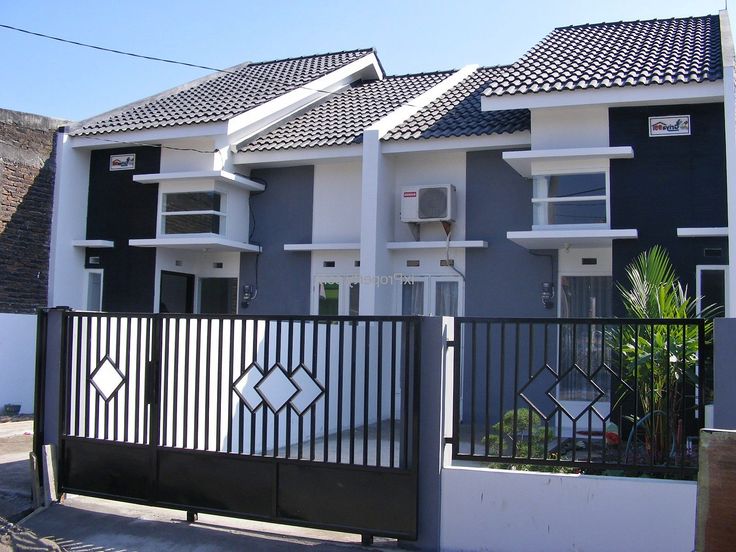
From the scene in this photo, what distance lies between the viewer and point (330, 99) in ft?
56.6

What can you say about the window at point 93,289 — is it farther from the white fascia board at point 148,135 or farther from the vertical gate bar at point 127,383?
the vertical gate bar at point 127,383

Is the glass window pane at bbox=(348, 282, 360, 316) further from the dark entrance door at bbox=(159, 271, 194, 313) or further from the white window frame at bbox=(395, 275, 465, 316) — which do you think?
the dark entrance door at bbox=(159, 271, 194, 313)

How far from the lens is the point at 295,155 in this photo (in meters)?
14.1

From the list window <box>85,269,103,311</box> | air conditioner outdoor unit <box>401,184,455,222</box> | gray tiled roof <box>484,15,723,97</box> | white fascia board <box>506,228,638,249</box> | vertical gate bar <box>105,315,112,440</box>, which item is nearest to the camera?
vertical gate bar <box>105,315,112,440</box>

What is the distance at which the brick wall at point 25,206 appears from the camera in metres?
14.8

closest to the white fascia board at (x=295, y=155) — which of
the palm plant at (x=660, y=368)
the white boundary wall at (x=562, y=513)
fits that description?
the palm plant at (x=660, y=368)

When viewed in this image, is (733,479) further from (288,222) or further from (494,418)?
(288,222)

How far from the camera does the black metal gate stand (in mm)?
5945

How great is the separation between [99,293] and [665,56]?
1135 cm

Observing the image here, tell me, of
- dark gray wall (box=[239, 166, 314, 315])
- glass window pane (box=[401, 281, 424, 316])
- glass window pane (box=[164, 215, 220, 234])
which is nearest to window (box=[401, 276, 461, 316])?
glass window pane (box=[401, 281, 424, 316])

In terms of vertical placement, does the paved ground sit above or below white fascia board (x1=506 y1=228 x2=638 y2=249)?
below

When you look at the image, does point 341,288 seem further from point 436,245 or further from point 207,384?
point 207,384

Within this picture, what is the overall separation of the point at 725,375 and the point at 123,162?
41.4 ft

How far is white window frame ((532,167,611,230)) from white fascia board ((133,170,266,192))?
552 centimetres
